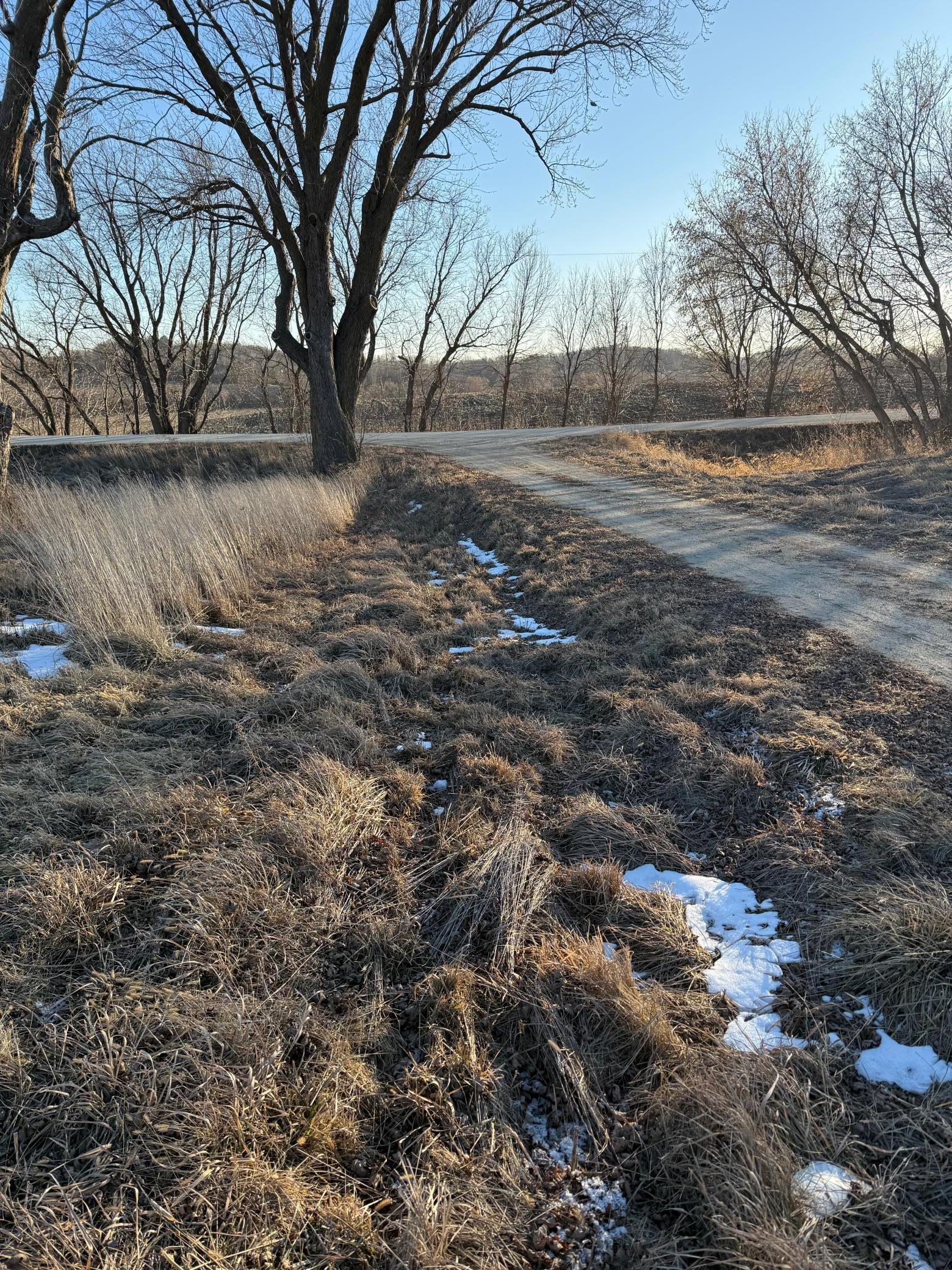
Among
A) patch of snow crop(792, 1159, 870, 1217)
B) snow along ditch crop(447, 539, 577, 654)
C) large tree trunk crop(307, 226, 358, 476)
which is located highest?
large tree trunk crop(307, 226, 358, 476)

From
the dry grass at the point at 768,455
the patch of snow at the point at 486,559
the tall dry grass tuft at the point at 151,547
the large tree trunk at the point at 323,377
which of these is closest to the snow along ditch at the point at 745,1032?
the tall dry grass tuft at the point at 151,547

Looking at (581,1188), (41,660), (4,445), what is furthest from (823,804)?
(4,445)

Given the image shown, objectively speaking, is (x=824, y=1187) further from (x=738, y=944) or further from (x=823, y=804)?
(x=823, y=804)

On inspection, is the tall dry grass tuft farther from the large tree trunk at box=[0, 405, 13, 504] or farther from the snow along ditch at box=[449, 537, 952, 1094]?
the snow along ditch at box=[449, 537, 952, 1094]

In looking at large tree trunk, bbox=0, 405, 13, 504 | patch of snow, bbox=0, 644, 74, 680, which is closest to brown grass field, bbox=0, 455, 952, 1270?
patch of snow, bbox=0, 644, 74, 680

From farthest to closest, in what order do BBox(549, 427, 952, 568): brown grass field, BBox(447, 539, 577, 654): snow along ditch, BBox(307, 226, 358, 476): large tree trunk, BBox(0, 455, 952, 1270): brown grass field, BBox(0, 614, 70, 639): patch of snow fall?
BBox(307, 226, 358, 476): large tree trunk → BBox(549, 427, 952, 568): brown grass field → BBox(447, 539, 577, 654): snow along ditch → BBox(0, 614, 70, 639): patch of snow → BBox(0, 455, 952, 1270): brown grass field

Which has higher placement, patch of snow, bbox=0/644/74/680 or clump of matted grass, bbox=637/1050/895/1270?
patch of snow, bbox=0/644/74/680

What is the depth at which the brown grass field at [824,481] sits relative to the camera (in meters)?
7.76

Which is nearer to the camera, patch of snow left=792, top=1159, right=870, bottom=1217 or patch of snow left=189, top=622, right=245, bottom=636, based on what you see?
patch of snow left=792, top=1159, right=870, bottom=1217

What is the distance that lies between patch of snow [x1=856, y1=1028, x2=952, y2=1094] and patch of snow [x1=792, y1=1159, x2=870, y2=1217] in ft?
1.10

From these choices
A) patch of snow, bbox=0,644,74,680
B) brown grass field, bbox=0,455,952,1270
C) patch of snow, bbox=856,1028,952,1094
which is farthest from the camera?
patch of snow, bbox=0,644,74,680

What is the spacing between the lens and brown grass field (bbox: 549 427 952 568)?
25.5 ft

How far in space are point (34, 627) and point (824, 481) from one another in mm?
11920

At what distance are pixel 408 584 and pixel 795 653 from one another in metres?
3.83
